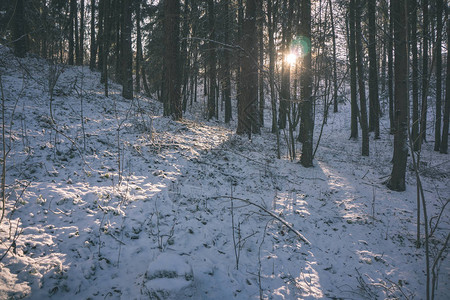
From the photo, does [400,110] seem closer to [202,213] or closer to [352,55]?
[202,213]

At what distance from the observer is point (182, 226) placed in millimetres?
3570

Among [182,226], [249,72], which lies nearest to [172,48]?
[249,72]

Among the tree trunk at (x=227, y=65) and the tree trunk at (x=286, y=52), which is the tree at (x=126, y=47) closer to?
the tree trunk at (x=227, y=65)

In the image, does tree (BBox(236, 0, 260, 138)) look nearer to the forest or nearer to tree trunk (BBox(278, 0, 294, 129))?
tree trunk (BBox(278, 0, 294, 129))

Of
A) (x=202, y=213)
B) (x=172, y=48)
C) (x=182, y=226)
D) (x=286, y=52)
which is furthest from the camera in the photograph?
(x=286, y=52)

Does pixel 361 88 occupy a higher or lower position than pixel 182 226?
higher

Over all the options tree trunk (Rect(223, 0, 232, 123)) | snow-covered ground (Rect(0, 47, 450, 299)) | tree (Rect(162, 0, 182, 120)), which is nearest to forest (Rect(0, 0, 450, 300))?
snow-covered ground (Rect(0, 47, 450, 299))

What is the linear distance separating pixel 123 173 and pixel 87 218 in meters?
1.55

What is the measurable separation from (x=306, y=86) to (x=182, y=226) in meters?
5.82

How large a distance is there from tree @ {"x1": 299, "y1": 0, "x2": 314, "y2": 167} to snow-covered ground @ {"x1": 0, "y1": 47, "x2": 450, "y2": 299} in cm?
105

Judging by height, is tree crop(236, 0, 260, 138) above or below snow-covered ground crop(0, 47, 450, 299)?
above

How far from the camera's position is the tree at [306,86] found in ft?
22.1

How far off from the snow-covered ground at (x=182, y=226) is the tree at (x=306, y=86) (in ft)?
3.45

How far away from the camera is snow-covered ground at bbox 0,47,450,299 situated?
2.52 m
